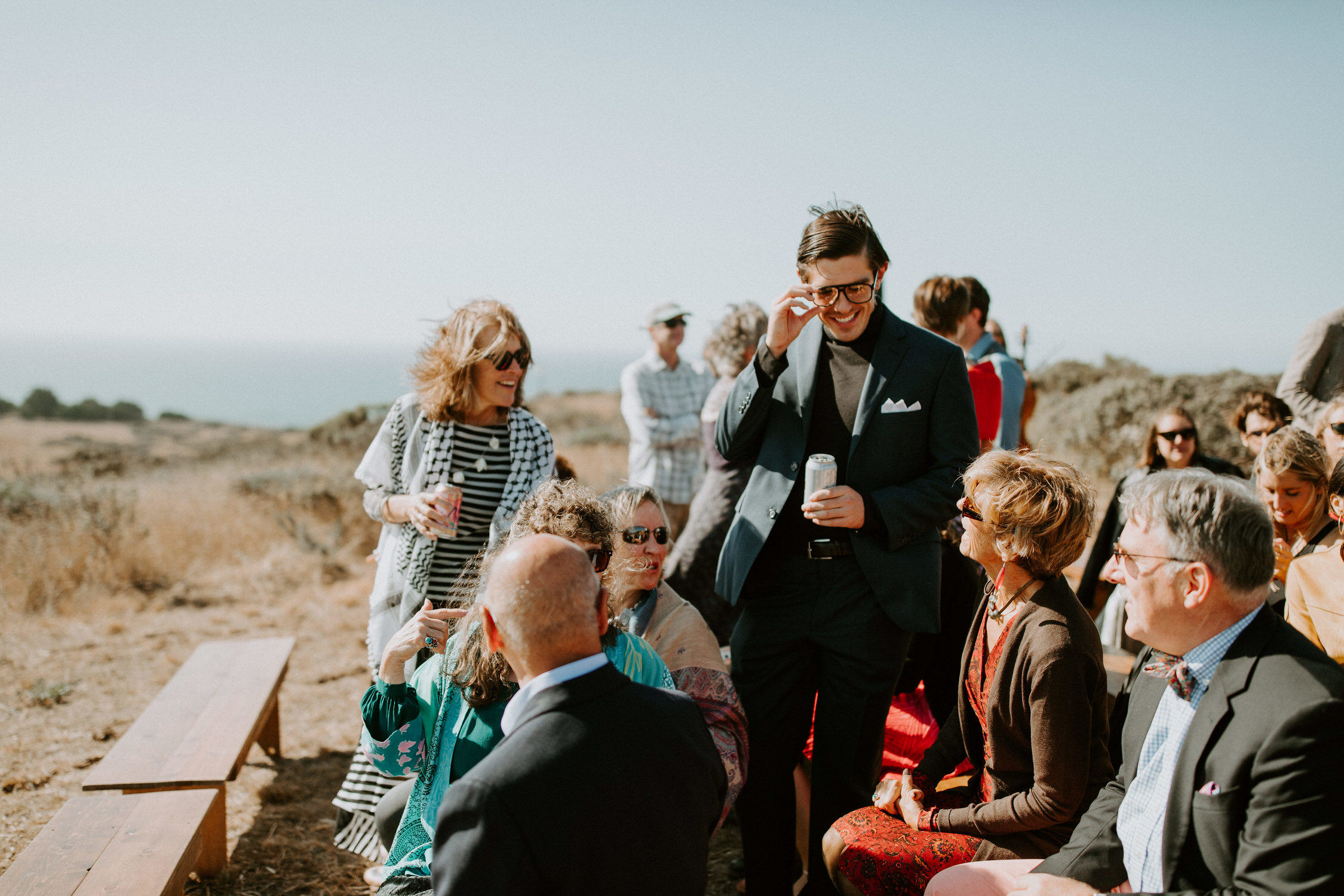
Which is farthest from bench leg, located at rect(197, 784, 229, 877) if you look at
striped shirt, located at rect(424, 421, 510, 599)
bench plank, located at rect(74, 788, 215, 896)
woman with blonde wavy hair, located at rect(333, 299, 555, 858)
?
striped shirt, located at rect(424, 421, 510, 599)

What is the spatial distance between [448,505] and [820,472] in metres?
1.40

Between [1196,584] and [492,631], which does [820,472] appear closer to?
[1196,584]

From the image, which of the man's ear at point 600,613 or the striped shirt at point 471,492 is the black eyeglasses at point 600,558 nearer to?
the man's ear at point 600,613

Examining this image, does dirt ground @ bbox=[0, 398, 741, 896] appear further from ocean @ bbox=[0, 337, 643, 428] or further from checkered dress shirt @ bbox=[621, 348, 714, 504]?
ocean @ bbox=[0, 337, 643, 428]

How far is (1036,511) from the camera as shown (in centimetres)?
242

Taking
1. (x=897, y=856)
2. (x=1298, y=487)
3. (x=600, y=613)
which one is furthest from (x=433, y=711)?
(x=1298, y=487)

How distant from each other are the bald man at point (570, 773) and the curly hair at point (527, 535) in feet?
1.29

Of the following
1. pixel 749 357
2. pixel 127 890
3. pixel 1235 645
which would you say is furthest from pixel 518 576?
pixel 749 357

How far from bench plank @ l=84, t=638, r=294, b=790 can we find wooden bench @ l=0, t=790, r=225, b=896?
0.18m

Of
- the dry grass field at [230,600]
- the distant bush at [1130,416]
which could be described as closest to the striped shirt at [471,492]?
the dry grass field at [230,600]

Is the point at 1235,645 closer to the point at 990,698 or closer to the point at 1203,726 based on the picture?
the point at 1203,726

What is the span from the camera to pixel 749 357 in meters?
4.25

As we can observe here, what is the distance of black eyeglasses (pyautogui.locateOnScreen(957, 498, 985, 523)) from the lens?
2541 millimetres

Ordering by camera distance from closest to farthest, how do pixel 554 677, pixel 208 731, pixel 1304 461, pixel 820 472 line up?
pixel 554 677 → pixel 820 472 → pixel 1304 461 → pixel 208 731
